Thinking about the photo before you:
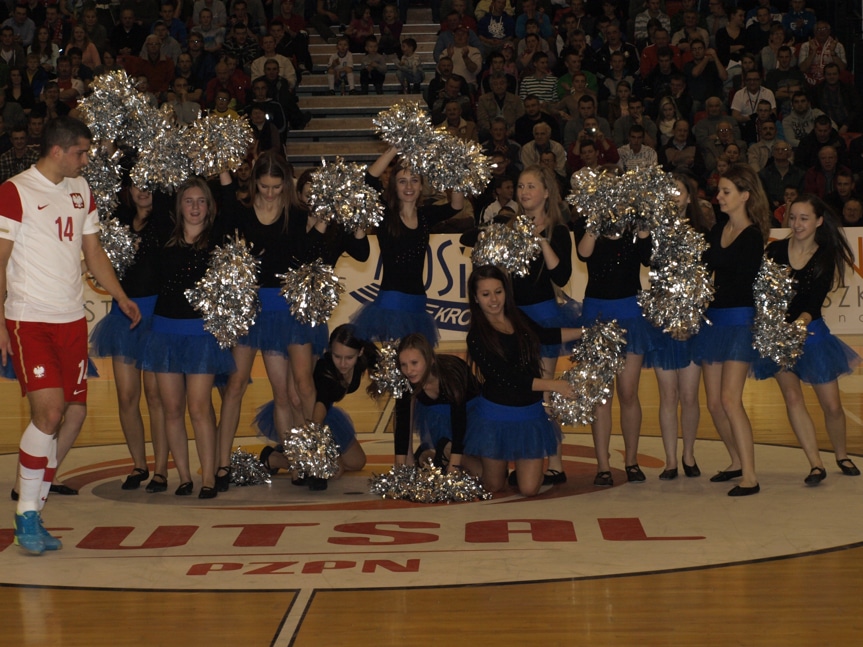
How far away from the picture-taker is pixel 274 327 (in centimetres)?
600

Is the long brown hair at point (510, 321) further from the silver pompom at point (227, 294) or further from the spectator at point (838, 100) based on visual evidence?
the spectator at point (838, 100)

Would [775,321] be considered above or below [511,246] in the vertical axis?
below

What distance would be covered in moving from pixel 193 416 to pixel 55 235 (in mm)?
1225

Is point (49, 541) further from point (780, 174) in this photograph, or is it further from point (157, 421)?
point (780, 174)

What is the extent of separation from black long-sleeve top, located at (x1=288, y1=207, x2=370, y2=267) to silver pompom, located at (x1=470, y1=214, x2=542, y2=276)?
637 mm

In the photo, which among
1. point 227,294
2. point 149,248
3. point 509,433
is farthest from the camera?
point 149,248

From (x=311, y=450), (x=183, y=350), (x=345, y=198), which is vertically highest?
(x=345, y=198)

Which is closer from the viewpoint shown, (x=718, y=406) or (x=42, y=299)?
(x=42, y=299)

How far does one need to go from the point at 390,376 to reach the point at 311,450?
56 centimetres

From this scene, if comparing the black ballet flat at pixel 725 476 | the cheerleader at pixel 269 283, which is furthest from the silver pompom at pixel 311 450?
the black ballet flat at pixel 725 476

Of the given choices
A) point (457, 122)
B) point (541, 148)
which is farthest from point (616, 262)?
point (457, 122)

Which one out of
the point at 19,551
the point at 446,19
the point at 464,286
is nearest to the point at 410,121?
the point at 19,551

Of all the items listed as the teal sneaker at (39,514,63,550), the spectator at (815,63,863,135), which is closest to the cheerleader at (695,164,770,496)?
the teal sneaker at (39,514,63,550)

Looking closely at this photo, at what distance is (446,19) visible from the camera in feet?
48.4
